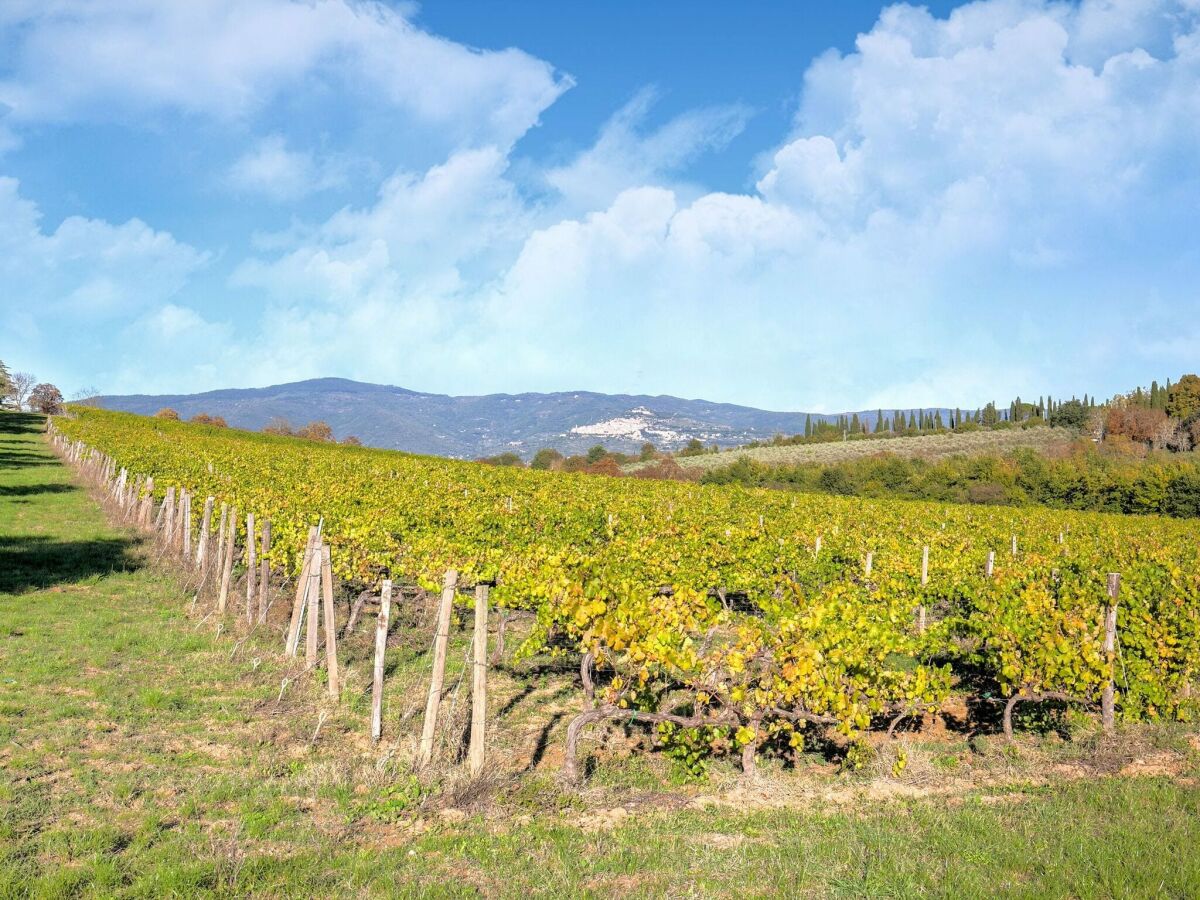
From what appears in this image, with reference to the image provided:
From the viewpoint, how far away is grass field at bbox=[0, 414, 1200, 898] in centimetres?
559

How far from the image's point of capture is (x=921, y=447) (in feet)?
318

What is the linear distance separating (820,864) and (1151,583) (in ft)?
35.1

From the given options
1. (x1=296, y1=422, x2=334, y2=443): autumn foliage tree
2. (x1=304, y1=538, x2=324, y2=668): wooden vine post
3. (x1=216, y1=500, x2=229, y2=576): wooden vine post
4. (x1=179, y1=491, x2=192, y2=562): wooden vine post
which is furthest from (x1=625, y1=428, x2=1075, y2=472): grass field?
(x1=304, y1=538, x2=324, y2=668): wooden vine post

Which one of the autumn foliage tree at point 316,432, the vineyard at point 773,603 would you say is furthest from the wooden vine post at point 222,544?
the autumn foliage tree at point 316,432

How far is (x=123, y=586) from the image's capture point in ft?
50.5

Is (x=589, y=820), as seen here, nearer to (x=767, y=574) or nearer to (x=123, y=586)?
(x=767, y=574)

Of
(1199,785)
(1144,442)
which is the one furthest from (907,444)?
(1199,785)

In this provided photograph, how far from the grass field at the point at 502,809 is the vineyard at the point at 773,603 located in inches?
26.0

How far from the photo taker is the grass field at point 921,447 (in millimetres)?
87062

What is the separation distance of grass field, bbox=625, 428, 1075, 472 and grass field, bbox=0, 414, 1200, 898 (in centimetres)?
7439

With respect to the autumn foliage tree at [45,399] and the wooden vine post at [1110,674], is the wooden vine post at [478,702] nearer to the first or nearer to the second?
the wooden vine post at [1110,674]

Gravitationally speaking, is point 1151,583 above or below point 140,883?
above

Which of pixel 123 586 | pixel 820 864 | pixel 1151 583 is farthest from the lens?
pixel 123 586

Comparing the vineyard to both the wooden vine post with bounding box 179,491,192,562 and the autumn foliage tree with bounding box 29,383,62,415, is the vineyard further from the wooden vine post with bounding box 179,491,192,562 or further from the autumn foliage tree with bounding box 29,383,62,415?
the autumn foliage tree with bounding box 29,383,62,415
